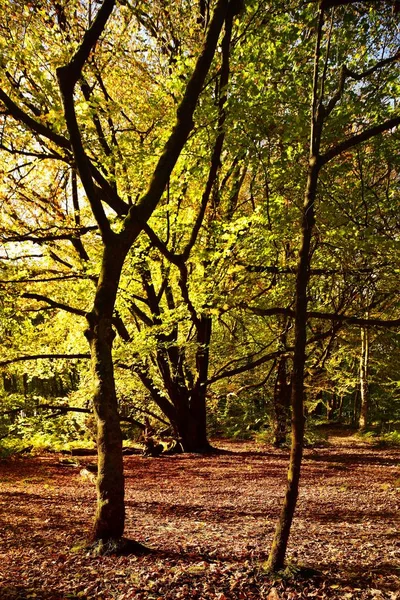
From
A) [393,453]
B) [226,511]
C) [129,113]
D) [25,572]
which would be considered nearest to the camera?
[25,572]

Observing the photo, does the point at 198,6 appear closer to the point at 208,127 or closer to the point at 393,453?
the point at 208,127

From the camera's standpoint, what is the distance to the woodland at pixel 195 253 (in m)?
4.57

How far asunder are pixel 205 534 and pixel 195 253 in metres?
5.16

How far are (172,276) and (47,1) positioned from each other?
22.5 ft

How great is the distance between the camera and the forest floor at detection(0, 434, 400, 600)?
380cm

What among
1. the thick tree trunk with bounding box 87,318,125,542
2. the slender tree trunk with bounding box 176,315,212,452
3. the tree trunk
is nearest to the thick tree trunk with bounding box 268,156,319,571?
the thick tree trunk with bounding box 87,318,125,542

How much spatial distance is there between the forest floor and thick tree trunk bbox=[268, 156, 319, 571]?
0.29 m

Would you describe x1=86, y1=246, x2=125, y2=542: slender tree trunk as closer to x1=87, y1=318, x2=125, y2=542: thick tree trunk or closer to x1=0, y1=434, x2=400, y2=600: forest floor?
x1=87, y1=318, x2=125, y2=542: thick tree trunk

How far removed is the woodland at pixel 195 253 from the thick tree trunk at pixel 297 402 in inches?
0.8

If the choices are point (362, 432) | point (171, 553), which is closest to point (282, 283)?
point (171, 553)

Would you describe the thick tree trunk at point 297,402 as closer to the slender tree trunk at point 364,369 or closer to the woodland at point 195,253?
the woodland at point 195,253

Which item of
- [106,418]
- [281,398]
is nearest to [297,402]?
[106,418]

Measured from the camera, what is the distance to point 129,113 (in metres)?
11.8

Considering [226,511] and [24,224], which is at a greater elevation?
[24,224]
